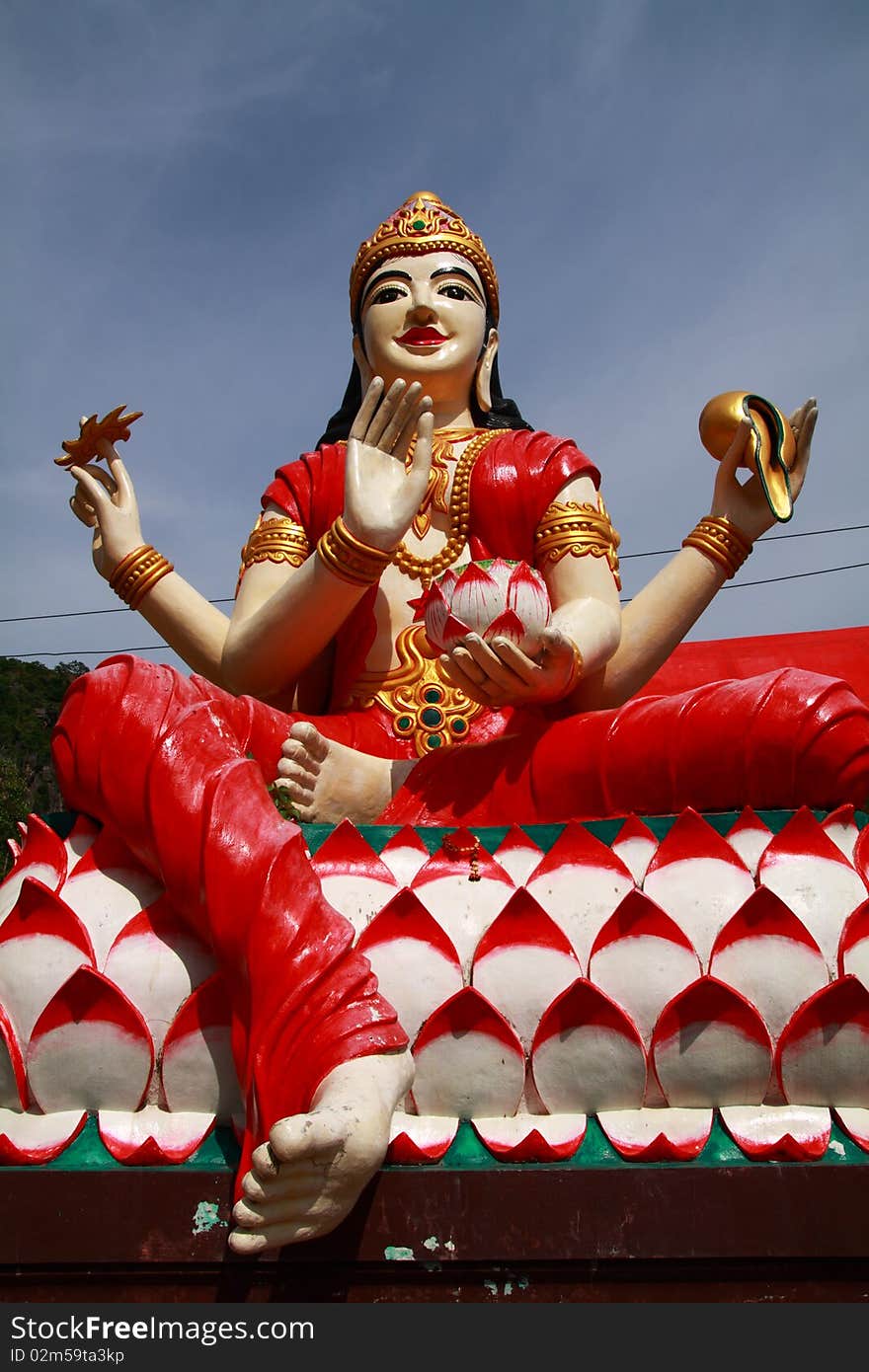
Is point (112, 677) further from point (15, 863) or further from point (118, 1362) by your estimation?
point (118, 1362)

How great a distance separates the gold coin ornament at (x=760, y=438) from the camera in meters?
3.32

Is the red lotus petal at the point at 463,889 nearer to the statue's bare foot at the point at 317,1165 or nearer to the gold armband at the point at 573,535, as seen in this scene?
the statue's bare foot at the point at 317,1165

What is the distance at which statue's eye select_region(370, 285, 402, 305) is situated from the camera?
381cm

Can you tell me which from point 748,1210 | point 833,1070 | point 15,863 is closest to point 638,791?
point 833,1070

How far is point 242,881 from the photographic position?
194 cm

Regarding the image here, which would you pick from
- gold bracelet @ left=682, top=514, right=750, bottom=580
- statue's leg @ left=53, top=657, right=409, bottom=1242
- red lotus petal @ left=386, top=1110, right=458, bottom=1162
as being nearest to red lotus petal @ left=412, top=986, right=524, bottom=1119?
red lotus petal @ left=386, top=1110, right=458, bottom=1162

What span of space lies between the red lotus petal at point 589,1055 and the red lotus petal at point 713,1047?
50 mm

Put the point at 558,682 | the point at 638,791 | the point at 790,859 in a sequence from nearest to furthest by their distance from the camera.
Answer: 1. the point at 790,859
2. the point at 638,791
3. the point at 558,682

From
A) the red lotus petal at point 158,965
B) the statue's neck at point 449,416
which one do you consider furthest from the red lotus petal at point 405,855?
the statue's neck at point 449,416

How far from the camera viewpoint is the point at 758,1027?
189cm

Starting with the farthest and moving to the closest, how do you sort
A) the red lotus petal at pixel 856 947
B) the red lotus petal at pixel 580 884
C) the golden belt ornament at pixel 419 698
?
the golden belt ornament at pixel 419 698 → the red lotus petal at pixel 580 884 → the red lotus petal at pixel 856 947

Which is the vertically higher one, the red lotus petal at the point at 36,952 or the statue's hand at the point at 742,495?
the statue's hand at the point at 742,495

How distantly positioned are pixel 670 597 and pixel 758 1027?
1658 millimetres

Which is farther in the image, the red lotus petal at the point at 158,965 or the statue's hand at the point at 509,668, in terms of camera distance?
the statue's hand at the point at 509,668
